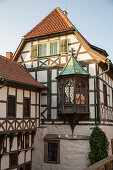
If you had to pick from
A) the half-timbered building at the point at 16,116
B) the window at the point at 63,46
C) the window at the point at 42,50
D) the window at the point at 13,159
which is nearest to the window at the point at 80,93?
the half-timbered building at the point at 16,116

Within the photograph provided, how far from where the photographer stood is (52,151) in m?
15.5

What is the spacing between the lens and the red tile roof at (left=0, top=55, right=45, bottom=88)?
537 inches

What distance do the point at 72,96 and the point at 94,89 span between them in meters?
1.55

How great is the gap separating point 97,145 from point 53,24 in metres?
9.44

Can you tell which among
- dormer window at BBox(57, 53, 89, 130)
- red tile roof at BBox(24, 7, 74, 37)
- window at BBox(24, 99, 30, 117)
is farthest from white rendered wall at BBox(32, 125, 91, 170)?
A: red tile roof at BBox(24, 7, 74, 37)

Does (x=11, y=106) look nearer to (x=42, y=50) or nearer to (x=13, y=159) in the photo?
(x=13, y=159)

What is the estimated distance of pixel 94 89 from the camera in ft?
49.2

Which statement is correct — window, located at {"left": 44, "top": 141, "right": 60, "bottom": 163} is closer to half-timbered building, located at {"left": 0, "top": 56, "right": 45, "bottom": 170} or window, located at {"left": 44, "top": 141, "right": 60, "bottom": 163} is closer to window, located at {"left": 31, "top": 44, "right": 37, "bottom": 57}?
half-timbered building, located at {"left": 0, "top": 56, "right": 45, "bottom": 170}

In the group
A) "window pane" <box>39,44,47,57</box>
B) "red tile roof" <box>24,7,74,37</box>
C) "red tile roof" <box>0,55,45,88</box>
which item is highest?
"red tile roof" <box>24,7,74,37</box>

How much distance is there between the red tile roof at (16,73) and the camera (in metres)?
13.6

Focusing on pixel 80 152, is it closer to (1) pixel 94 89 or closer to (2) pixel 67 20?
(1) pixel 94 89

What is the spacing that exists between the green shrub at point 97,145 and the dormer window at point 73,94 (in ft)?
4.63

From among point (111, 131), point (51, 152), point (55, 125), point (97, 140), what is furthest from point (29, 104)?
point (111, 131)

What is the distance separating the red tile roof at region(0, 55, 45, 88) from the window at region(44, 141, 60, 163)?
3.98 m
